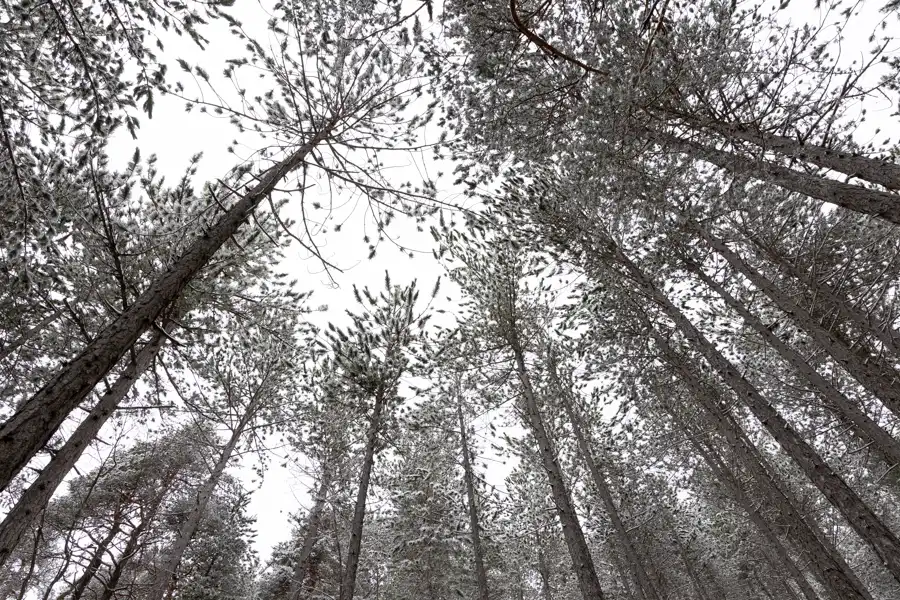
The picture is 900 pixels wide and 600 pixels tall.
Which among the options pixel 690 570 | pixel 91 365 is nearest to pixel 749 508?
pixel 690 570

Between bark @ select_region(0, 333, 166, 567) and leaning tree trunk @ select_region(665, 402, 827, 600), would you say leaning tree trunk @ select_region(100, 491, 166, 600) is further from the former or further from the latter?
leaning tree trunk @ select_region(665, 402, 827, 600)

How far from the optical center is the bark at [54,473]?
11.8 ft

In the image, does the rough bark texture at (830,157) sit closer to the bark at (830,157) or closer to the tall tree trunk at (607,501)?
the bark at (830,157)

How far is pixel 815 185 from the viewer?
4.23 metres

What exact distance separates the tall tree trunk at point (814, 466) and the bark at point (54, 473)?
26.9ft

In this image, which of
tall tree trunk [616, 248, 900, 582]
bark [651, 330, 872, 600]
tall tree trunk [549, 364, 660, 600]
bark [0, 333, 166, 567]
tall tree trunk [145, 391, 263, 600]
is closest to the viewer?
bark [0, 333, 166, 567]

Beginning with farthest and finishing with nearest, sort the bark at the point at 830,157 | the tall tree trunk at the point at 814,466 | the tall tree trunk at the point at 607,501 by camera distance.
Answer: the tall tree trunk at the point at 607,501 < the tall tree trunk at the point at 814,466 < the bark at the point at 830,157

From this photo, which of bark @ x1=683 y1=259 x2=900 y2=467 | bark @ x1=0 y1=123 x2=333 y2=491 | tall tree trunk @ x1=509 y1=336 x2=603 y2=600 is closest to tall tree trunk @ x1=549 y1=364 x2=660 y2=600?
tall tree trunk @ x1=509 y1=336 x2=603 y2=600

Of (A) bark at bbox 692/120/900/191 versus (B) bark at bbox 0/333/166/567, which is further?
(A) bark at bbox 692/120/900/191

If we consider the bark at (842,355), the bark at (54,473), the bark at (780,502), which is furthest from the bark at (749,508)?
the bark at (54,473)

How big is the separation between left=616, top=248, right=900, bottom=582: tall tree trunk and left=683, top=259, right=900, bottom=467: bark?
830 mm

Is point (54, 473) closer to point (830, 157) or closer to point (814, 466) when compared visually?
point (830, 157)

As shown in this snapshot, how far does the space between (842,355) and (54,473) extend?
1192 cm

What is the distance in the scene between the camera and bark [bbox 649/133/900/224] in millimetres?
3852
